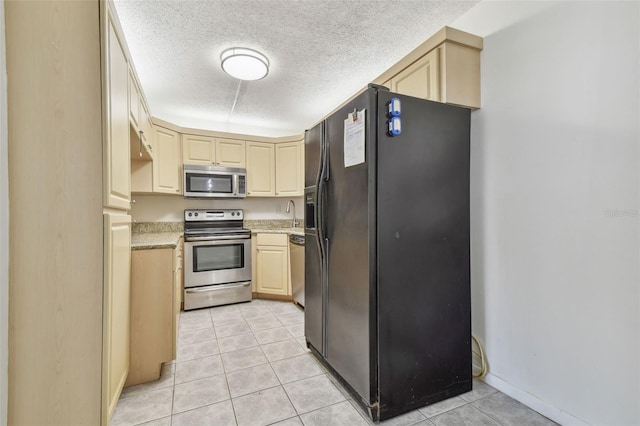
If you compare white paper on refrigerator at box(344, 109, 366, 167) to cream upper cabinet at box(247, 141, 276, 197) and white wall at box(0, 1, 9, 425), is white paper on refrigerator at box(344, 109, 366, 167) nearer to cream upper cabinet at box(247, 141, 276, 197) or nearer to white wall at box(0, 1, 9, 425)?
white wall at box(0, 1, 9, 425)

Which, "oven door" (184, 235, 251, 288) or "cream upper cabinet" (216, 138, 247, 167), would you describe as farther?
"cream upper cabinet" (216, 138, 247, 167)

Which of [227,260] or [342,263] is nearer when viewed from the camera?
[342,263]

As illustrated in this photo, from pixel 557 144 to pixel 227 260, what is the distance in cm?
330

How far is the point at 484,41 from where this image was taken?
1841mm

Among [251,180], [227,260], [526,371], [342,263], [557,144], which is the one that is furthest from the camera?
[251,180]

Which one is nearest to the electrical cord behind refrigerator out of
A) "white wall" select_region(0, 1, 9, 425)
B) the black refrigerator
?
the black refrigerator

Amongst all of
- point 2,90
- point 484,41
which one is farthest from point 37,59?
point 484,41

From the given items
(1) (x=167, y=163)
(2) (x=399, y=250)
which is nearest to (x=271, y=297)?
(1) (x=167, y=163)

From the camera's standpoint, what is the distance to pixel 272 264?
12.1 ft

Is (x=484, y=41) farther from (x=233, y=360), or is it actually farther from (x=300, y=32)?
(x=233, y=360)

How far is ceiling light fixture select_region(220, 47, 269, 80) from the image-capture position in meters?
2.34

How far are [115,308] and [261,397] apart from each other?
979mm

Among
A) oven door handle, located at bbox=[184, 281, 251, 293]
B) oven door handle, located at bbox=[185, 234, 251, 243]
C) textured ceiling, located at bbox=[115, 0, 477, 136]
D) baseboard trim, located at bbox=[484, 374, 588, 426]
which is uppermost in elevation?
textured ceiling, located at bbox=[115, 0, 477, 136]

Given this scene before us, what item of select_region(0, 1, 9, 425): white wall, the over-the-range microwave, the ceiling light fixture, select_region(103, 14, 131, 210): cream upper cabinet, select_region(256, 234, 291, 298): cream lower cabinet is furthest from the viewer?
select_region(256, 234, 291, 298): cream lower cabinet
